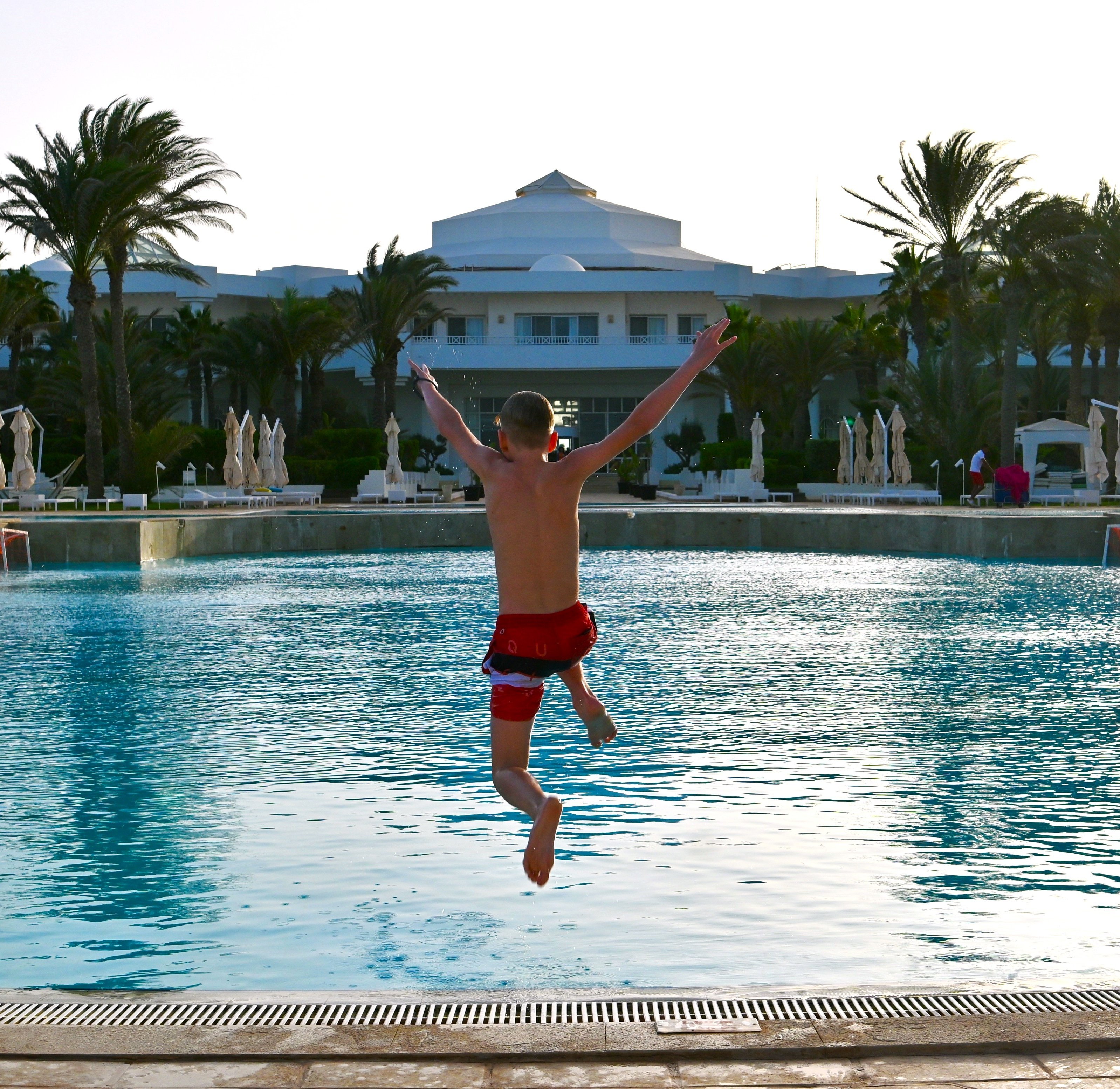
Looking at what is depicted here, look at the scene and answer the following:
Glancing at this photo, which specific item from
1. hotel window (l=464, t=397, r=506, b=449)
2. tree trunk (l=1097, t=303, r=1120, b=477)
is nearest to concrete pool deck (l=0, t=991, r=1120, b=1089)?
tree trunk (l=1097, t=303, r=1120, b=477)

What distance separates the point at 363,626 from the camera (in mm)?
14211

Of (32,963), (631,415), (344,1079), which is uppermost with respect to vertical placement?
(631,415)

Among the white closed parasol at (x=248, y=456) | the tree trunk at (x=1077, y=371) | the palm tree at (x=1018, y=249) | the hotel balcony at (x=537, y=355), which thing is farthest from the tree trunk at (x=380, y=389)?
the tree trunk at (x=1077, y=371)

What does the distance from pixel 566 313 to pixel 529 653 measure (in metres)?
52.6

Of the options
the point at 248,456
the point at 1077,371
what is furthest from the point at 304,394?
the point at 1077,371

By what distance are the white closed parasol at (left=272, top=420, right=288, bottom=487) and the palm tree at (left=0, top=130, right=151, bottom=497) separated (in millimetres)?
5844

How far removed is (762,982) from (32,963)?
Answer: 235 centimetres

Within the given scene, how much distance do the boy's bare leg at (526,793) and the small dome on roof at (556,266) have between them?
52.5 metres

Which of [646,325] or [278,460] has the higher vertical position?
[646,325]

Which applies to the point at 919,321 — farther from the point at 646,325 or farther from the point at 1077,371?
the point at 646,325

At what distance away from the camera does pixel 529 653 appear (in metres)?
4.09

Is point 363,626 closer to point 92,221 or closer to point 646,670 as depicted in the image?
point 646,670

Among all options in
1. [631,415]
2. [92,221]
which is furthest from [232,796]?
[92,221]

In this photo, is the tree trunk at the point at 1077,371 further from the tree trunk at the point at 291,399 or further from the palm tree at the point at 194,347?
the palm tree at the point at 194,347
